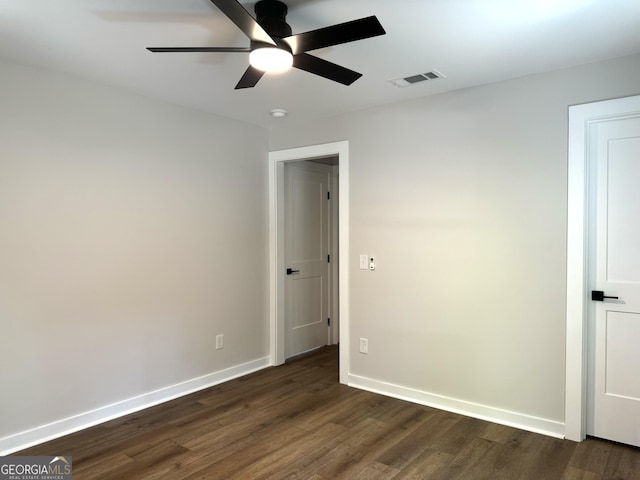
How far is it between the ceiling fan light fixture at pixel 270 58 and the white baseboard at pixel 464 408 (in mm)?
2676

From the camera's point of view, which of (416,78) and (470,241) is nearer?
(416,78)

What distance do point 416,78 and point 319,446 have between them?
2.54 metres

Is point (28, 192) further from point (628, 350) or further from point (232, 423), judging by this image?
point (628, 350)

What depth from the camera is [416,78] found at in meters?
2.95

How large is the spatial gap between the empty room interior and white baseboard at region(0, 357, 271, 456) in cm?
2

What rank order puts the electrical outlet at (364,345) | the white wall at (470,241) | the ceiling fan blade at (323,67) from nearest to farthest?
1. the ceiling fan blade at (323,67)
2. the white wall at (470,241)
3. the electrical outlet at (364,345)

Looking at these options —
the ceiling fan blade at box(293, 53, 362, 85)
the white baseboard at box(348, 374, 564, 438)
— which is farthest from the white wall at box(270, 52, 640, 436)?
the ceiling fan blade at box(293, 53, 362, 85)

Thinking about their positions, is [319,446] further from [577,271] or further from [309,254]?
[309,254]

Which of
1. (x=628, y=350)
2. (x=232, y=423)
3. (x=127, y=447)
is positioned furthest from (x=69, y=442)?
(x=628, y=350)

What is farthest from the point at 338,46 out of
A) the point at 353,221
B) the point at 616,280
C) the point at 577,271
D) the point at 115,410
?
the point at 115,410

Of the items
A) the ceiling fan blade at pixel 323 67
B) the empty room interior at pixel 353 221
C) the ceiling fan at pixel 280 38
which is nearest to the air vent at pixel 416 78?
the empty room interior at pixel 353 221

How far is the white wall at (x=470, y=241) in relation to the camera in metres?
2.83

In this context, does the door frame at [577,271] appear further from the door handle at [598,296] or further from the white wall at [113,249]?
the white wall at [113,249]

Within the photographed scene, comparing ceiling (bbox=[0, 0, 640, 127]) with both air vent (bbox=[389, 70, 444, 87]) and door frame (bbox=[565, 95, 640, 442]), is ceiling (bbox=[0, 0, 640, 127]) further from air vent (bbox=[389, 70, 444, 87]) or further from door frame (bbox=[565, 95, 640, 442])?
door frame (bbox=[565, 95, 640, 442])
